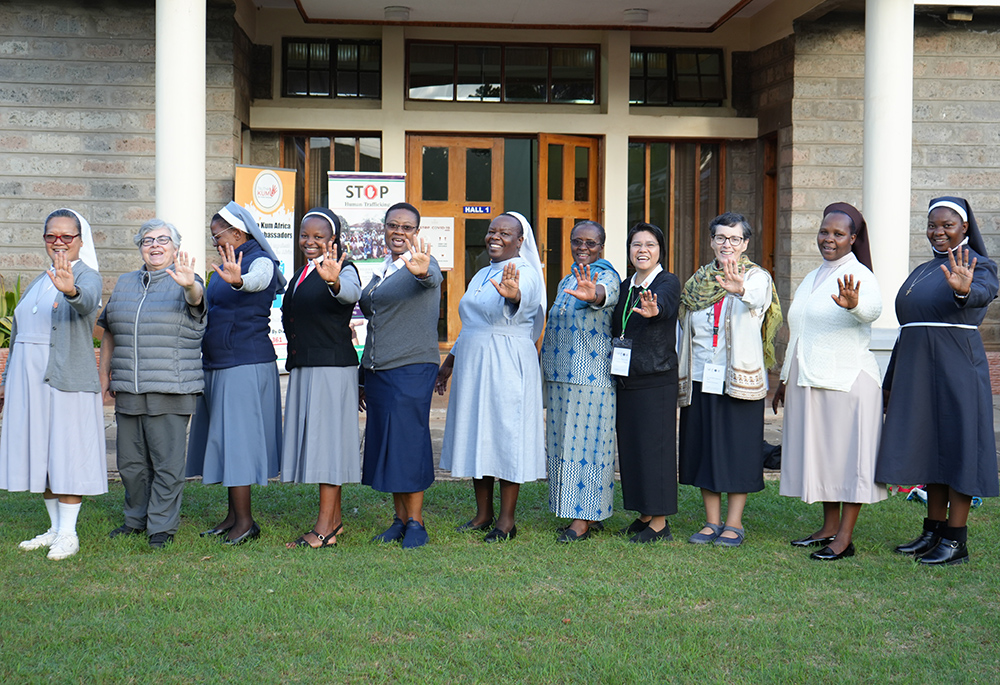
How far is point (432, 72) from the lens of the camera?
41.0 feet

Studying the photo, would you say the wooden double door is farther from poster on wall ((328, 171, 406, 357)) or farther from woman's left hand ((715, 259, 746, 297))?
woman's left hand ((715, 259, 746, 297))

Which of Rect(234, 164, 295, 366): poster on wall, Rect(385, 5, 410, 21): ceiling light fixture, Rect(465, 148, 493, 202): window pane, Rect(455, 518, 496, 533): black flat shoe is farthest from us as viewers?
Rect(465, 148, 493, 202): window pane

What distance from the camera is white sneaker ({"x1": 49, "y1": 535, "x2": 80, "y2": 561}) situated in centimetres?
493

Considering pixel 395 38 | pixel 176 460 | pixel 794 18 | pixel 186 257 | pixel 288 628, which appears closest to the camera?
pixel 288 628

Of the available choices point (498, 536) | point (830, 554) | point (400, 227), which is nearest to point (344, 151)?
point (400, 227)

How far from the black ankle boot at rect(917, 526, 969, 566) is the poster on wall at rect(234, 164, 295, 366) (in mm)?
7329

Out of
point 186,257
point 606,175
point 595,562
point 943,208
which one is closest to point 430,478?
point 595,562

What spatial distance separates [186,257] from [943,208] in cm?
386

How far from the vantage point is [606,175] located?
1234 centimetres

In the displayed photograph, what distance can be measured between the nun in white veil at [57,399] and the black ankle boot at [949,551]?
4.30 m

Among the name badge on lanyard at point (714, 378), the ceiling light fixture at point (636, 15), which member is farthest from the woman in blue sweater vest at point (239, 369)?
the ceiling light fixture at point (636, 15)

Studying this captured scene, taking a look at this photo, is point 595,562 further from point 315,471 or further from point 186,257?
point 186,257

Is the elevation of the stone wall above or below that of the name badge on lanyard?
above

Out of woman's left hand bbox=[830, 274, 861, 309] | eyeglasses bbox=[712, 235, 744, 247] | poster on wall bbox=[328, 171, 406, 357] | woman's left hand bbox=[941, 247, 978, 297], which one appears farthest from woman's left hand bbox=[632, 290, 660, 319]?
poster on wall bbox=[328, 171, 406, 357]
